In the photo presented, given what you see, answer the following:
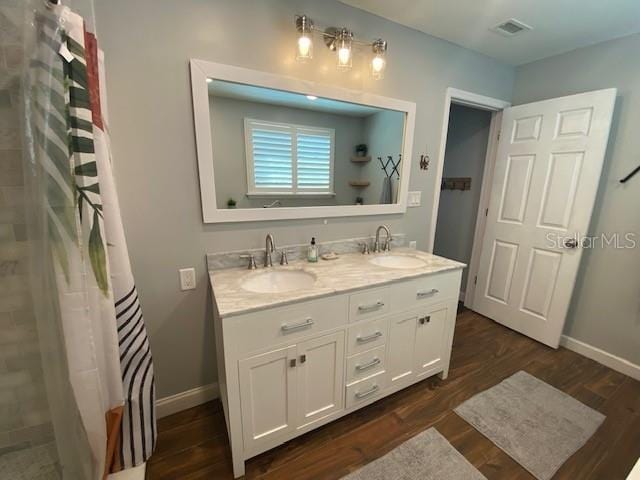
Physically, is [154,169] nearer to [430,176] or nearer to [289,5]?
[289,5]

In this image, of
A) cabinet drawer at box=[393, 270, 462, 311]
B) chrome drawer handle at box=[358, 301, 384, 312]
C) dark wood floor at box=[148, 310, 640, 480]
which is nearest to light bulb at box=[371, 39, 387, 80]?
cabinet drawer at box=[393, 270, 462, 311]

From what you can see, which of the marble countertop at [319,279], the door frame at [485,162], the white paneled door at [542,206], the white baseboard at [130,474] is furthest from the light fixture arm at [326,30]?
the white baseboard at [130,474]

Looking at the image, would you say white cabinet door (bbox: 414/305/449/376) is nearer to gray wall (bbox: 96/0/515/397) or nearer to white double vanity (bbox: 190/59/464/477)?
white double vanity (bbox: 190/59/464/477)

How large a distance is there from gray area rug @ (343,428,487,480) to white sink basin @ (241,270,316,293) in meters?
0.93

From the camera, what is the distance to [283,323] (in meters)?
1.17

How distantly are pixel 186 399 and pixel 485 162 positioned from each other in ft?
10.6

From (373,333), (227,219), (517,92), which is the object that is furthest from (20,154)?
(517,92)

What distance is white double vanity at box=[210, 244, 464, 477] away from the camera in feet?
3.73

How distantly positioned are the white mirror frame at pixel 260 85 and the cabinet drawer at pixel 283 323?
0.63 metres

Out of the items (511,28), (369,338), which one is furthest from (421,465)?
(511,28)

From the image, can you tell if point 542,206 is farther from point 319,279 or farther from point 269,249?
point 269,249

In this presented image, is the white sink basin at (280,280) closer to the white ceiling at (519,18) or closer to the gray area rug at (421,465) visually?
the gray area rug at (421,465)

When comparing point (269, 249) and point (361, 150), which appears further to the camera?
point (361, 150)

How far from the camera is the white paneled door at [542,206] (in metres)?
1.95
